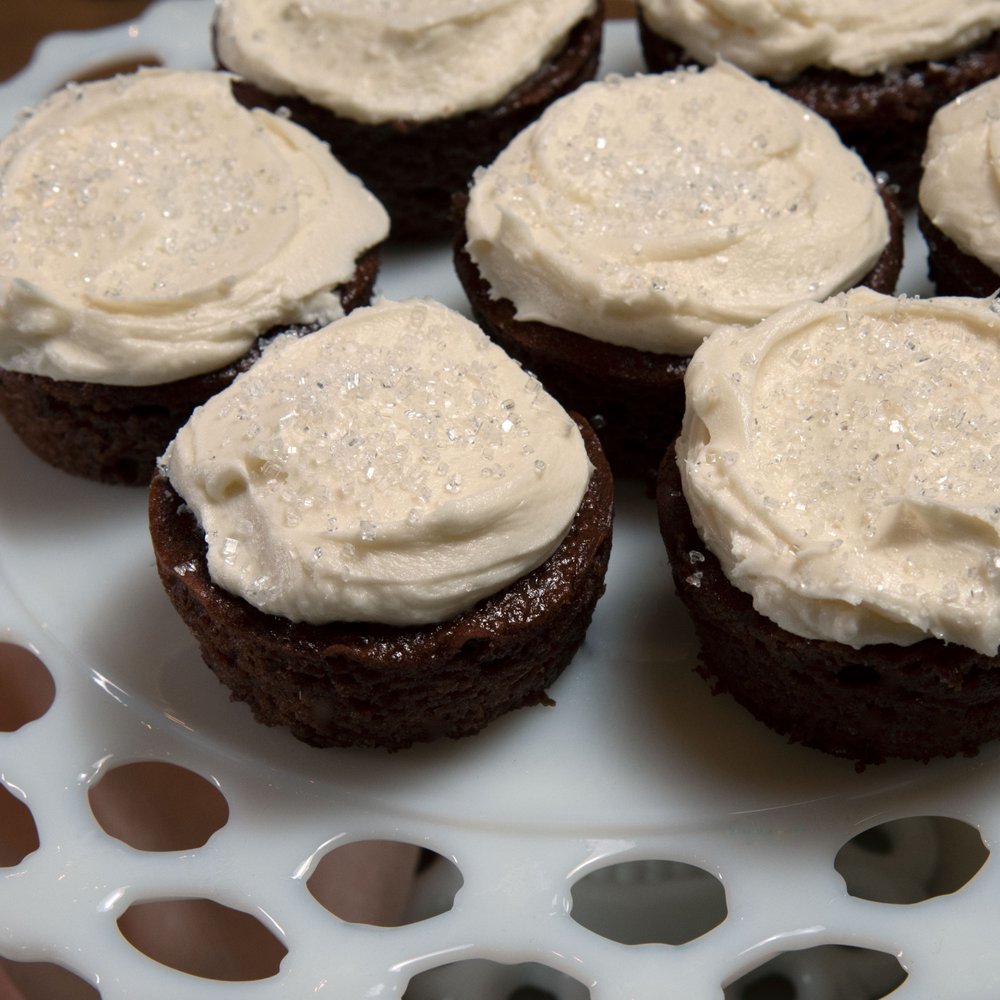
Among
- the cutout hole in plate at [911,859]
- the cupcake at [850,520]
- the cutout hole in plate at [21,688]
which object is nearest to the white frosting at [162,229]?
the cutout hole in plate at [21,688]

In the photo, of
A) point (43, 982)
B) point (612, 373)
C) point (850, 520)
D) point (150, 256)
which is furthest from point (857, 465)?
point (43, 982)

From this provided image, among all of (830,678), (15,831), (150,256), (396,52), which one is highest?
(396,52)

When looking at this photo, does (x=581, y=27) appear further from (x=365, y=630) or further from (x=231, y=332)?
(x=365, y=630)

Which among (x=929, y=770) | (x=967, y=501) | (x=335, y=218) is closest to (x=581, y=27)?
(x=335, y=218)

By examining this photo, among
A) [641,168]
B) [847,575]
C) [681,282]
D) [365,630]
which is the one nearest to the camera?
[847,575]

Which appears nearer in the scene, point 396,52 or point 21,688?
point 21,688

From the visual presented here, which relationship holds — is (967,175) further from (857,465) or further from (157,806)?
(157,806)

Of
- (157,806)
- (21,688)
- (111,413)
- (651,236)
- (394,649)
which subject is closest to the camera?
(394,649)

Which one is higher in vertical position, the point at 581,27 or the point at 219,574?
the point at 581,27
